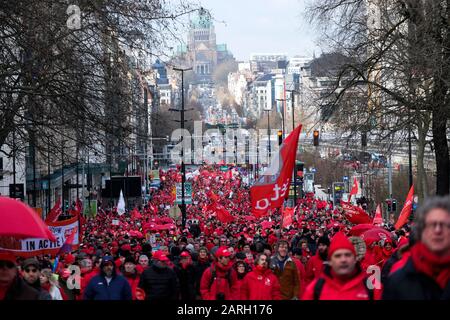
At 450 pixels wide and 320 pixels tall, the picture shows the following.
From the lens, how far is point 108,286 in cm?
1080

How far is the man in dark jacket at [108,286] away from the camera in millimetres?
10695

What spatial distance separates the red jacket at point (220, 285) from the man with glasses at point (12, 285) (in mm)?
4187

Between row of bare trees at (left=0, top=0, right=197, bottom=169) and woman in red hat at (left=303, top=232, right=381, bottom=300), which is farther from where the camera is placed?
row of bare trees at (left=0, top=0, right=197, bottom=169)

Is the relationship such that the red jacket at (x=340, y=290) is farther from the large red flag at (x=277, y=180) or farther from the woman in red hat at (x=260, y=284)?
the large red flag at (x=277, y=180)

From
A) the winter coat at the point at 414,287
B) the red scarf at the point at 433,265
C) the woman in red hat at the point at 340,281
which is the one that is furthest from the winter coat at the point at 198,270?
the red scarf at the point at 433,265

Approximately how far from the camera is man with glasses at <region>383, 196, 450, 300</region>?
21.7ft

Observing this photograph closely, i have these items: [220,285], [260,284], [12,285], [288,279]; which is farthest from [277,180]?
[12,285]

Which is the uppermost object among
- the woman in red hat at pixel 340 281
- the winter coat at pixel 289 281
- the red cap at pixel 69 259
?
the woman in red hat at pixel 340 281

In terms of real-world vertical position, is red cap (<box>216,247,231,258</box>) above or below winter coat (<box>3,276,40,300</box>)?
below

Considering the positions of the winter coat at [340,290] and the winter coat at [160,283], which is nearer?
the winter coat at [340,290]

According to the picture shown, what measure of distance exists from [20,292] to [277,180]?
6.66m

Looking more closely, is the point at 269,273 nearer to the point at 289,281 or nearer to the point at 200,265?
the point at 289,281

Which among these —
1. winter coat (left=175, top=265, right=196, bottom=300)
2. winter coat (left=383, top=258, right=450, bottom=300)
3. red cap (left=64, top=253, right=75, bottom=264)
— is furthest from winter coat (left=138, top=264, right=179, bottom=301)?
red cap (left=64, top=253, right=75, bottom=264)

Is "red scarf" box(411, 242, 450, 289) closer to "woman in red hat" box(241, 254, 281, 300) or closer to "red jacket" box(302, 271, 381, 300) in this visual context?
"red jacket" box(302, 271, 381, 300)
